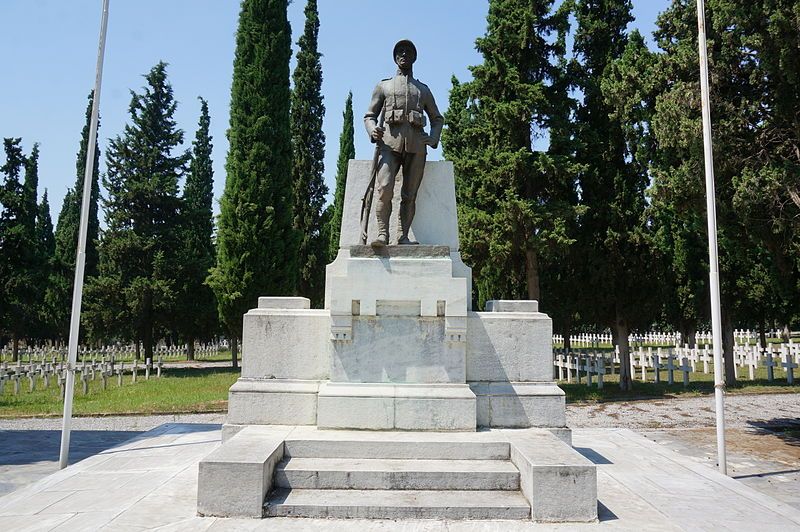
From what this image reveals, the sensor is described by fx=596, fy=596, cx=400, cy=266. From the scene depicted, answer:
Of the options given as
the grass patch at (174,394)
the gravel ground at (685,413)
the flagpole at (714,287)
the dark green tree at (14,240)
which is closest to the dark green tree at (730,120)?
the flagpole at (714,287)

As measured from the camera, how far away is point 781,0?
9.68 metres

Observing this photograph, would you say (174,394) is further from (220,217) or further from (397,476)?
(397,476)

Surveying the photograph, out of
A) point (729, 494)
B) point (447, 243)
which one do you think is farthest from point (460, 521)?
point (447, 243)

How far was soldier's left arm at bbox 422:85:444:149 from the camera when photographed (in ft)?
24.7

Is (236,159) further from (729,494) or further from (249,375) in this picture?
(729,494)

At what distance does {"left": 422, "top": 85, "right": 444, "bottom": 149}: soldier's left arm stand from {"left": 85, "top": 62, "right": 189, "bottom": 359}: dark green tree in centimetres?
2545

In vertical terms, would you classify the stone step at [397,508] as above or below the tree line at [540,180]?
below

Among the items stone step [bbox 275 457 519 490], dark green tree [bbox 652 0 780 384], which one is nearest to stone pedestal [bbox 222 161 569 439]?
stone step [bbox 275 457 519 490]

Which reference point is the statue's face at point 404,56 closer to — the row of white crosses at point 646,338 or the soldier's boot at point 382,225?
the soldier's boot at point 382,225

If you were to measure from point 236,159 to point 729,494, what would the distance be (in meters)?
23.6

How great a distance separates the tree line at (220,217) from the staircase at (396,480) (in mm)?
20246

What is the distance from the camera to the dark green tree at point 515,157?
60.4 feet

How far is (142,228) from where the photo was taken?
104 feet

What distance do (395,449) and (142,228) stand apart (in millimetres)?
29171
